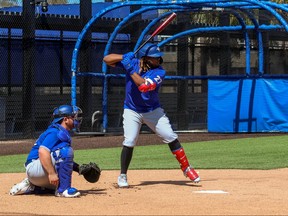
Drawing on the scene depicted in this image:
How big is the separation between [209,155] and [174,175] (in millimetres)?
3756

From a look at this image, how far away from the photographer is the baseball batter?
355 inches

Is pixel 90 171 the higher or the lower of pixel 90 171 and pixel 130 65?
the lower

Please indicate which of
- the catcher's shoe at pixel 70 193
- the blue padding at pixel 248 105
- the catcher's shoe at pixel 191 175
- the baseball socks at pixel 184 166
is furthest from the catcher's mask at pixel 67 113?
the blue padding at pixel 248 105

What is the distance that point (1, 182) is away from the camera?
32.3ft

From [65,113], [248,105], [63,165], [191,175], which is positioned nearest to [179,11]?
[248,105]

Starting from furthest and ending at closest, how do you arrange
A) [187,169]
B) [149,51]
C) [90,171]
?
[187,169] < [149,51] < [90,171]

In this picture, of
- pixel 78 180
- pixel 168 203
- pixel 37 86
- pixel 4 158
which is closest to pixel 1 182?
pixel 78 180

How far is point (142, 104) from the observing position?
912 cm

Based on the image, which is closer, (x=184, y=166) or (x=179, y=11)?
(x=184, y=166)

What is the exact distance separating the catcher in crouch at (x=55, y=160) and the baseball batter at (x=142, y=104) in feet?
3.18

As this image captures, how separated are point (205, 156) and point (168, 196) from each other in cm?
599

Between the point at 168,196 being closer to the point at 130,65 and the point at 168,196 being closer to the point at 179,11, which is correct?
the point at 130,65

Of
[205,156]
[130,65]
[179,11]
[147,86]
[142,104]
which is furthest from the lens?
[179,11]

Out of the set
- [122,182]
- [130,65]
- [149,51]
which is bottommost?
[122,182]
